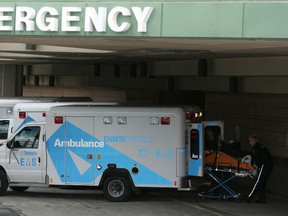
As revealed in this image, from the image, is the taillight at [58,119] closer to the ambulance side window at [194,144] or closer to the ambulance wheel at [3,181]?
the ambulance wheel at [3,181]

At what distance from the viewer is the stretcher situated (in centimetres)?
1711

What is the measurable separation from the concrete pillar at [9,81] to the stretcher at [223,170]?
2190 centimetres

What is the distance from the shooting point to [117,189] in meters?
17.5

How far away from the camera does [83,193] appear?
64.8 feet

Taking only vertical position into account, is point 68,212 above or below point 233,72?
below

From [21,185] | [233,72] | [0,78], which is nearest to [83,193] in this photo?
[21,185]

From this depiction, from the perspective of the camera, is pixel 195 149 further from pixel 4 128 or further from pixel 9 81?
pixel 9 81

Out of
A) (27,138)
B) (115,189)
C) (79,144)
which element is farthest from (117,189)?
(27,138)

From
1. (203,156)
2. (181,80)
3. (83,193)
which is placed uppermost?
(181,80)

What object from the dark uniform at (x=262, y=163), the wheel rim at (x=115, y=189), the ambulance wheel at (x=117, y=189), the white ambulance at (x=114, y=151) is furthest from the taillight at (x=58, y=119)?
the dark uniform at (x=262, y=163)

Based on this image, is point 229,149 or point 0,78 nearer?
point 229,149

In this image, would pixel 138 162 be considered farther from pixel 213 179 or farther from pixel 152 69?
pixel 152 69

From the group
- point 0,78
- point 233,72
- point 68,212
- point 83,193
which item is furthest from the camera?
point 0,78

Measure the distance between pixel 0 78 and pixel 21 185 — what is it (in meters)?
20.5
